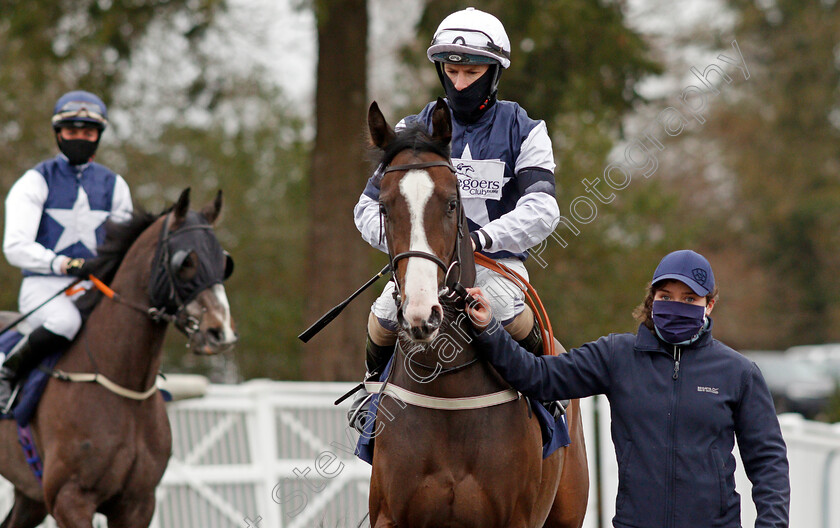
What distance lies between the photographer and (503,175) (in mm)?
4098

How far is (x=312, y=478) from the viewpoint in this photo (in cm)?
848

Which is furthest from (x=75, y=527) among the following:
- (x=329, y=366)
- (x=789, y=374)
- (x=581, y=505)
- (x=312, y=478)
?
(x=789, y=374)

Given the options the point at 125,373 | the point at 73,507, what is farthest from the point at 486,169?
the point at 73,507

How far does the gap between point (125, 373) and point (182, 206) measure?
97cm

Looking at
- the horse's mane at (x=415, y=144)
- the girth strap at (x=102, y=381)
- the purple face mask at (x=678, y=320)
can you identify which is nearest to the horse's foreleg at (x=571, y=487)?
the purple face mask at (x=678, y=320)

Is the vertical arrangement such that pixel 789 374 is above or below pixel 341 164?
below

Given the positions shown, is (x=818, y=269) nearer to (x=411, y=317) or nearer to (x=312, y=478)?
(x=312, y=478)

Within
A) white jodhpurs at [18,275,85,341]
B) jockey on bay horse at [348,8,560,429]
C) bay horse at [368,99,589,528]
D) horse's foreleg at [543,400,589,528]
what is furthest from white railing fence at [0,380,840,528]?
bay horse at [368,99,589,528]

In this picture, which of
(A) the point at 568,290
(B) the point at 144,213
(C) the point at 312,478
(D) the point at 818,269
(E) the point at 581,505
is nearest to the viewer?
(E) the point at 581,505

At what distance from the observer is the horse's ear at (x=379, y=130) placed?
3770mm

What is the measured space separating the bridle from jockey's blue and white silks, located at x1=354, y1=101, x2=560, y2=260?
0.23 m

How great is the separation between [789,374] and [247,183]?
11428mm

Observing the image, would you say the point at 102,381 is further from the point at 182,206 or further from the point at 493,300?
the point at 493,300

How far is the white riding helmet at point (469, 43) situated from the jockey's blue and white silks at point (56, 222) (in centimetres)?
286
